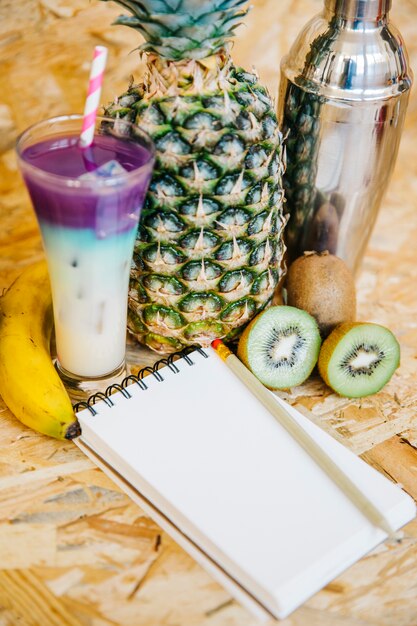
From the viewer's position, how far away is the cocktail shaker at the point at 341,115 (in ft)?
3.66

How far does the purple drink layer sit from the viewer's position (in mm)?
856

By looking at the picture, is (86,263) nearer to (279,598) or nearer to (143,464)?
(143,464)

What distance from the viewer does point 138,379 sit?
1.07m

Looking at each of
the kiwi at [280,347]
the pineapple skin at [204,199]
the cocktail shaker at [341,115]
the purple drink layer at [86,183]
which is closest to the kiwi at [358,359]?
the kiwi at [280,347]

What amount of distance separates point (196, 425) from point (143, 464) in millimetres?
101

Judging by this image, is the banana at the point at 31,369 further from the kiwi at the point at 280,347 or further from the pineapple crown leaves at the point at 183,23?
the pineapple crown leaves at the point at 183,23

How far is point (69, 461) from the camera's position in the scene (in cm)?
99

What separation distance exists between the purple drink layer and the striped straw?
0.03 meters

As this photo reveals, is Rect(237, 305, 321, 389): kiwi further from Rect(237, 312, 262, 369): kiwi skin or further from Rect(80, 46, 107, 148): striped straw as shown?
Rect(80, 46, 107, 148): striped straw

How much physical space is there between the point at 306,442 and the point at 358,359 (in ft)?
0.63

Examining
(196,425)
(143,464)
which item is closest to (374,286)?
(196,425)

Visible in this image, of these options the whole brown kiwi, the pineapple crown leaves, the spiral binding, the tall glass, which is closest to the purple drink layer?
the tall glass

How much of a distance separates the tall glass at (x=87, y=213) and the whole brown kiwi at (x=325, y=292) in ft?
0.99

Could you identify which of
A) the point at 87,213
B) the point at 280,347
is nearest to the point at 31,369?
the point at 87,213
